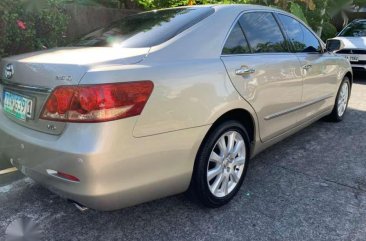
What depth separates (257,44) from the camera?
3.27 meters

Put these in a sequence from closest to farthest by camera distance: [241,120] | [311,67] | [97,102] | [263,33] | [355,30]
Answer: [97,102]
[241,120]
[263,33]
[311,67]
[355,30]

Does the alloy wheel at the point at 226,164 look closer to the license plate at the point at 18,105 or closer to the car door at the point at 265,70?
the car door at the point at 265,70

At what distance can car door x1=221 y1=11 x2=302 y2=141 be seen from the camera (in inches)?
115

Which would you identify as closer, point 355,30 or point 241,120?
point 241,120

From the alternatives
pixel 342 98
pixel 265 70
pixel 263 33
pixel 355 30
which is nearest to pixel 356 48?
pixel 355 30

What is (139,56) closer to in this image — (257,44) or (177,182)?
(177,182)

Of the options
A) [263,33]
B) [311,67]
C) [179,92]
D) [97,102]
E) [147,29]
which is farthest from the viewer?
[311,67]

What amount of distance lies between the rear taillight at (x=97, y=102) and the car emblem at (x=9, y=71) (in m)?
0.54

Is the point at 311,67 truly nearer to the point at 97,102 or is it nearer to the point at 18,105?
the point at 97,102

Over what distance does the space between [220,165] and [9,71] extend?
1622 millimetres

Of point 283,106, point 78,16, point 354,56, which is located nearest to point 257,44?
point 283,106

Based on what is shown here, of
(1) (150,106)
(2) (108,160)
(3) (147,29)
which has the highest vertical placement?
(3) (147,29)

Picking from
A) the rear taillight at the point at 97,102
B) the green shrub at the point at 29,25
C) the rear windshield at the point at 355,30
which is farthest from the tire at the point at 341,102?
the rear windshield at the point at 355,30

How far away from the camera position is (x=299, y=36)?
405 centimetres
